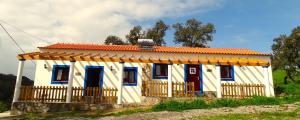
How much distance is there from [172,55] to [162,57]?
2.74 ft

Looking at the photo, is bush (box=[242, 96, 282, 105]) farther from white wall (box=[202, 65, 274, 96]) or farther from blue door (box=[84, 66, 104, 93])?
blue door (box=[84, 66, 104, 93])

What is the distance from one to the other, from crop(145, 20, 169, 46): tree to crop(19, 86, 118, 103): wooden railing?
84.2ft

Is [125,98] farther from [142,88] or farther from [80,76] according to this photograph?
[80,76]

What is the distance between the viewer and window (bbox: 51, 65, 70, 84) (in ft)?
53.9

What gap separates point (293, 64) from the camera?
29375 millimetres

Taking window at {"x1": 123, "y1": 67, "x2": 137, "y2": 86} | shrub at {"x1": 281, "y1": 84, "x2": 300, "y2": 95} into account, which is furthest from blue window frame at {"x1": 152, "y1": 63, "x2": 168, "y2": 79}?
shrub at {"x1": 281, "y1": 84, "x2": 300, "y2": 95}

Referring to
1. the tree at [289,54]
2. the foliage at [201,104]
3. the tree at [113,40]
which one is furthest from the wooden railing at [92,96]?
the tree at [113,40]

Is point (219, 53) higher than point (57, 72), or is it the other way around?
point (219, 53)

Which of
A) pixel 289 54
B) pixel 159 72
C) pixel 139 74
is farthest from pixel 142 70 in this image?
pixel 289 54

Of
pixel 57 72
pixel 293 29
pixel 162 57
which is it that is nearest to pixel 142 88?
pixel 162 57

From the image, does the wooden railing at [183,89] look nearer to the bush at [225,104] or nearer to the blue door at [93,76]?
the bush at [225,104]

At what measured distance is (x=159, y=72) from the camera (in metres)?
17.6

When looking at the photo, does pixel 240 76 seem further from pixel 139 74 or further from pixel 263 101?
pixel 139 74

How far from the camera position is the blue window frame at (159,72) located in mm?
17337
